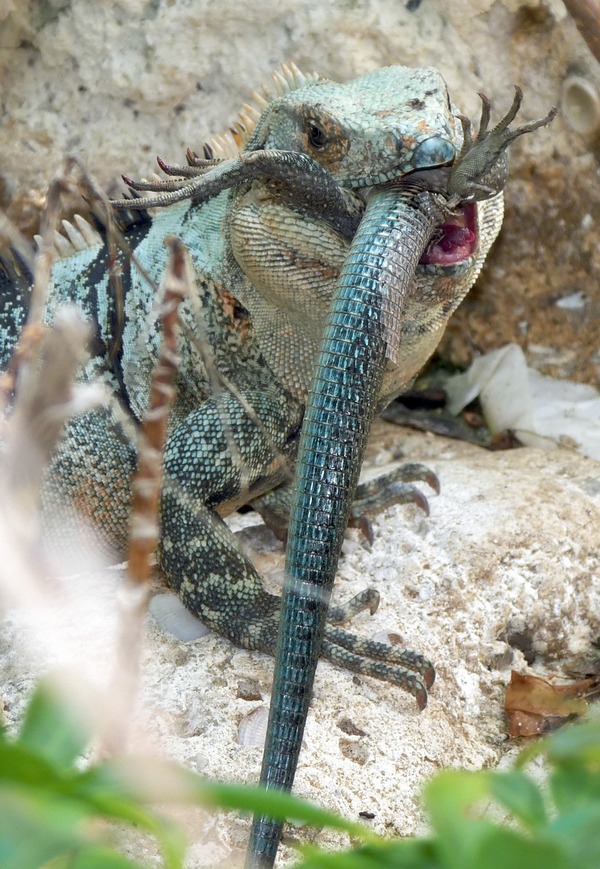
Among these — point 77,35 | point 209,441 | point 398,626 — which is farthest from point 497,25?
point 398,626

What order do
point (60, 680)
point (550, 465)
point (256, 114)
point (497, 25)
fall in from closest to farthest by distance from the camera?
1. point (60, 680)
2. point (256, 114)
3. point (550, 465)
4. point (497, 25)

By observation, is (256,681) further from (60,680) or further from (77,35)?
(77,35)

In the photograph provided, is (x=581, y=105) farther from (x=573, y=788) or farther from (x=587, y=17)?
(x=573, y=788)

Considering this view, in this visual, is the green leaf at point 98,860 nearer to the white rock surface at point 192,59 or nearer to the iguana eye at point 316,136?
the iguana eye at point 316,136

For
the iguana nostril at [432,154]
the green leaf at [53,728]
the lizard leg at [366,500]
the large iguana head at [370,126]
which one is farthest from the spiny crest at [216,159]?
the green leaf at [53,728]

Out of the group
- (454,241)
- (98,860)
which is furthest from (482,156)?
(98,860)
